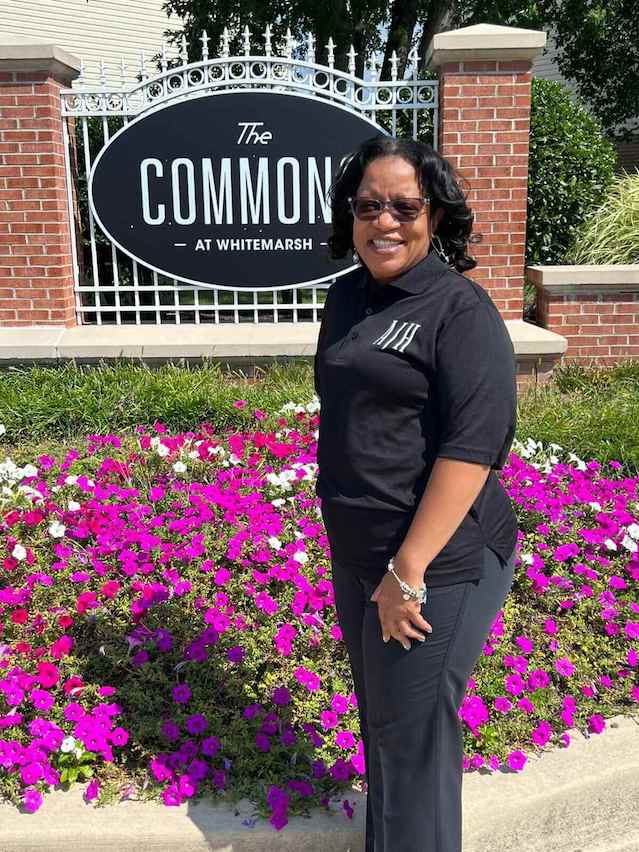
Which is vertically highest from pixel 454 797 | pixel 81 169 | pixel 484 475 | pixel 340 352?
pixel 81 169

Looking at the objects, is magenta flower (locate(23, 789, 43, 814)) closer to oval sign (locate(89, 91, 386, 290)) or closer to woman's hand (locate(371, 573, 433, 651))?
woman's hand (locate(371, 573, 433, 651))

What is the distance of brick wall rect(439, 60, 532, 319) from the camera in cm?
577

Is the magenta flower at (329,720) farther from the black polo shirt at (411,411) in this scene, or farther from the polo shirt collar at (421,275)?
the polo shirt collar at (421,275)

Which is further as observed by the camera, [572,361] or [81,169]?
[81,169]

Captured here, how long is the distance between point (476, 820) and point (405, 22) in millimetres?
10925

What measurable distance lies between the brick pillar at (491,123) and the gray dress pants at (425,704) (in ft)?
14.5

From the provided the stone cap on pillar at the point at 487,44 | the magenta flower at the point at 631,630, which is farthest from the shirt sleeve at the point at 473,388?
the stone cap on pillar at the point at 487,44

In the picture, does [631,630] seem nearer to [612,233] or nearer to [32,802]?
[32,802]

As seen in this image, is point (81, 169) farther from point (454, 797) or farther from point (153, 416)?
point (454, 797)

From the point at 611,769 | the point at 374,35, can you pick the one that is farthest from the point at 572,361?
the point at 374,35

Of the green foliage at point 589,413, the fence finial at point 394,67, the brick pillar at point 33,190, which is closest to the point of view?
the green foliage at point 589,413

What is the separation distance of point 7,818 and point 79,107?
521 centimetres

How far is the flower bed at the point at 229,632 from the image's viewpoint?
103 inches

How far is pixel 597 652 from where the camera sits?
3.21 meters
